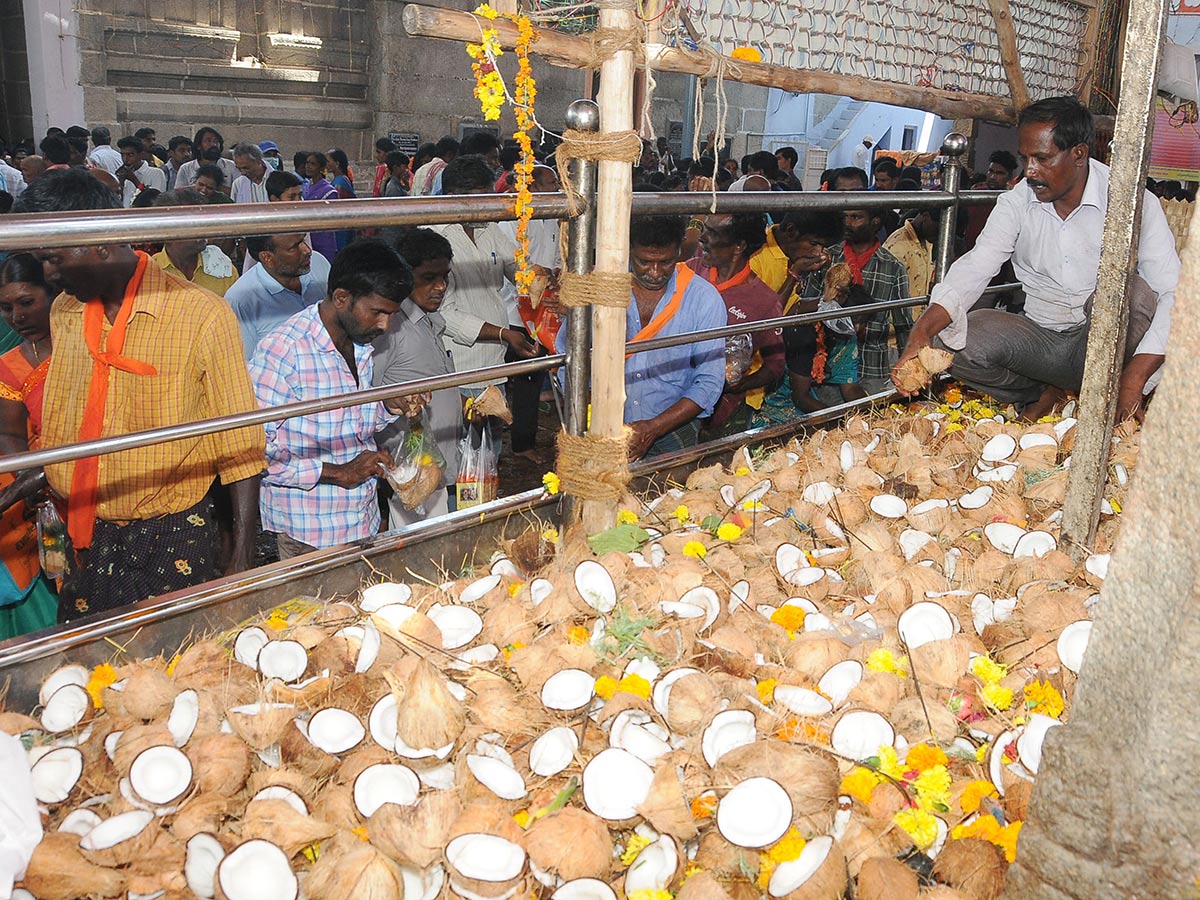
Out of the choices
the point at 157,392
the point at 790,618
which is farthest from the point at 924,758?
the point at 157,392

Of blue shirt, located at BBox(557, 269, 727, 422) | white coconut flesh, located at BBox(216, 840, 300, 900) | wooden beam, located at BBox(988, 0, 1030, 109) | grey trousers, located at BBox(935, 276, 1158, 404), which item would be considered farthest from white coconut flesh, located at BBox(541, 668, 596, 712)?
wooden beam, located at BBox(988, 0, 1030, 109)

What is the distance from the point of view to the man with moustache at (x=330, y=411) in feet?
9.41

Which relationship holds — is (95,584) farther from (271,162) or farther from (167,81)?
(167,81)

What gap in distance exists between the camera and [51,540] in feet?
8.75

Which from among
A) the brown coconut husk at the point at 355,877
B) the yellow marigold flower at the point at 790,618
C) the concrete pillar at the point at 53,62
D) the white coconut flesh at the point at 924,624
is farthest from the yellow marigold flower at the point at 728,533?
the concrete pillar at the point at 53,62

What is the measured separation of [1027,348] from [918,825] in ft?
7.85

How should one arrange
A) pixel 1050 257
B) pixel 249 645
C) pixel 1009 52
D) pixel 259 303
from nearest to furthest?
pixel 249 645 < pixel 1050 257 < pixel 1009 52 < pixel 259 303

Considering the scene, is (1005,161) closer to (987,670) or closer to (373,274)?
(373,274)

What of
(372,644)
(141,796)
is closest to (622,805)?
(372,644)

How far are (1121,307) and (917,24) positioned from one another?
5.25 feet

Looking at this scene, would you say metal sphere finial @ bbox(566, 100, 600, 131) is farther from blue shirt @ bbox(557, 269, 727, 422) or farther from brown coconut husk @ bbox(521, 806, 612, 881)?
brown coconut husk @ bbox(521, 806, 612, 881)

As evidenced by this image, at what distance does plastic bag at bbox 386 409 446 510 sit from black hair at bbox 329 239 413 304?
471 millimetres

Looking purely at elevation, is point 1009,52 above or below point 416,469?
above

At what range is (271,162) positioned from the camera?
10141 millimetres
